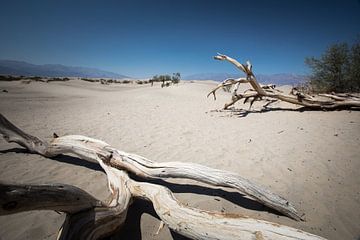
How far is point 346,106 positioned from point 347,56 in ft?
19.3

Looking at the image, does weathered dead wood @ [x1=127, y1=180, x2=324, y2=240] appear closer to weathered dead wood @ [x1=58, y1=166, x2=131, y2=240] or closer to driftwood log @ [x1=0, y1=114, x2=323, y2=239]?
driftwood log @ [x1=0, y1=114, x2=323, y2=239]

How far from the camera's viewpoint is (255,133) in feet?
19.2

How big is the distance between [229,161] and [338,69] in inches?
488

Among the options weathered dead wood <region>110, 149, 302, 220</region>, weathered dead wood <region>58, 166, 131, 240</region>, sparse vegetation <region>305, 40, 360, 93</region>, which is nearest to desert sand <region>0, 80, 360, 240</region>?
weathered dead wood <region>110, 149, 302, 220</region>

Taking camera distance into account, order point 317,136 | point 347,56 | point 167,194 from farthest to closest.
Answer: point 347,56, point 317,136, point 167,194

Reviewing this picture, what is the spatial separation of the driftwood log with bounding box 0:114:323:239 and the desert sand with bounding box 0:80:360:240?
1.20ft

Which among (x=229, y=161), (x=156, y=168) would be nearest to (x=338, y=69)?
(x=229, y=161)

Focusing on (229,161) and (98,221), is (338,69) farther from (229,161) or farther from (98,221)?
(98,221)

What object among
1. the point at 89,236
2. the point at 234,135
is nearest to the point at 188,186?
the point at 89,236

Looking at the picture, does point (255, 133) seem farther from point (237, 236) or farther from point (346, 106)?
point (346, 106)

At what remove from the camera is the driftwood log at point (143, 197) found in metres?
1.58

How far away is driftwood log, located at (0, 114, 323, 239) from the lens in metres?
1.58

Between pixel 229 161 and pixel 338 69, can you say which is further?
pixel 338 69

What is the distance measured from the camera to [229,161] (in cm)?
413
